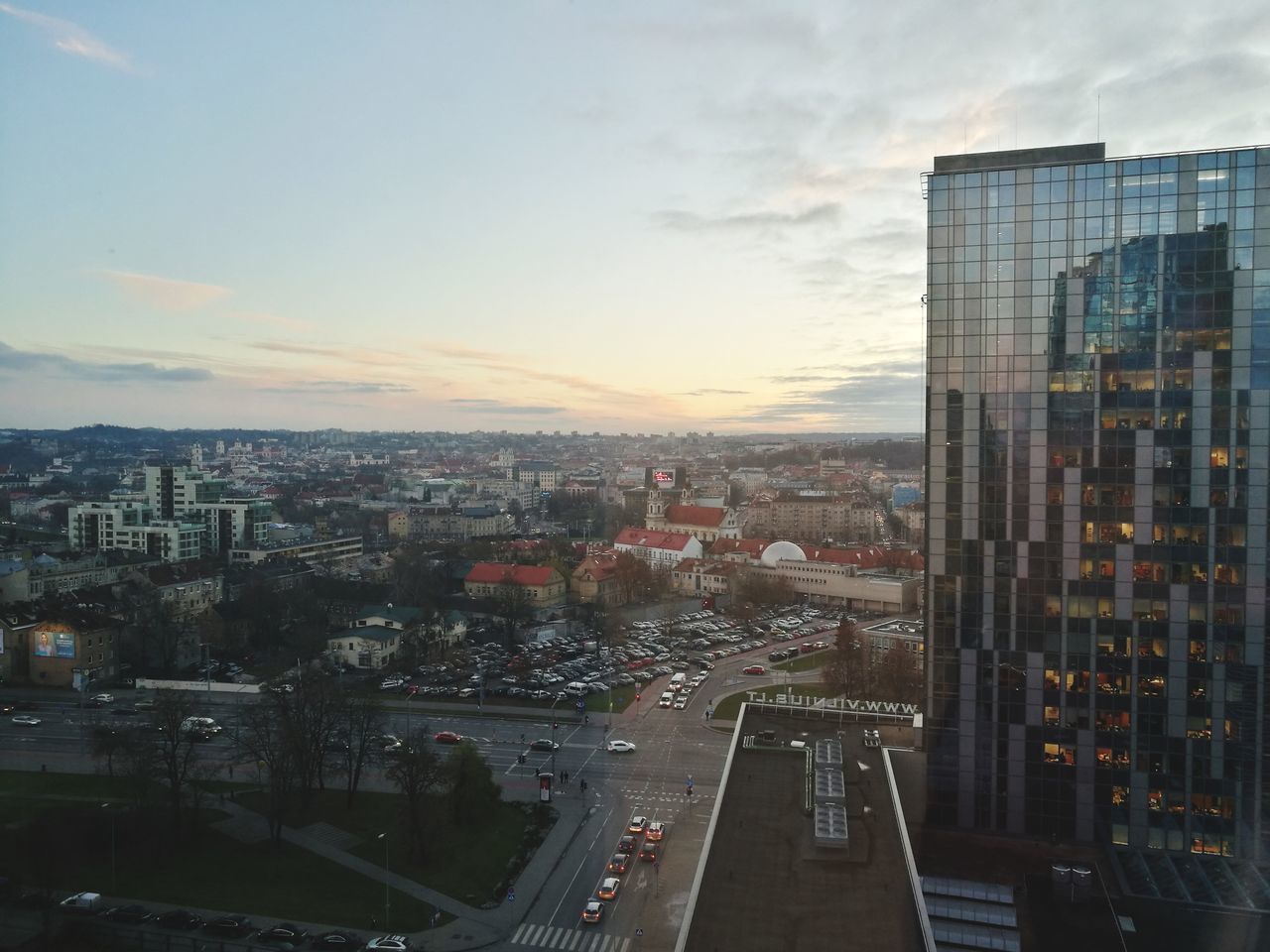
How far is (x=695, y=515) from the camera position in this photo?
2458 centimetres

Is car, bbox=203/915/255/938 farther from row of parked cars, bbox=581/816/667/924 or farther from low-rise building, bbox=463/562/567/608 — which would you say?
low-rise building, bbox=463/562/567/608

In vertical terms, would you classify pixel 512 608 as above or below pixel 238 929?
above

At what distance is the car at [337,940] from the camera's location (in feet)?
18.5

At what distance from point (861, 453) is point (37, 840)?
1016 inches

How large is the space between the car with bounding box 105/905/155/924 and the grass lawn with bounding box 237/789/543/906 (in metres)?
1.80

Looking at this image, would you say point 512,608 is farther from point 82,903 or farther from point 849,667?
point 82,903

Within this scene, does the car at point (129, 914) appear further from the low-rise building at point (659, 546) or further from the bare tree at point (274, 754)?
the low-rise building at point (659, 546)

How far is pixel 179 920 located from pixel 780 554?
16146 millimetres

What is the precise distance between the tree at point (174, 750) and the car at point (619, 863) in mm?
3642

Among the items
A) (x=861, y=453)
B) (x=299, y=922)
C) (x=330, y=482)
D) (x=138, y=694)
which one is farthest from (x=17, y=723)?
(x=861, y=453)

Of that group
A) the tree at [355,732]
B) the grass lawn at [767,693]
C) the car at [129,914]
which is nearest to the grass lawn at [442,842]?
the tree at [355,732]

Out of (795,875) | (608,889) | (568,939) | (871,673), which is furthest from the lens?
(871,673)

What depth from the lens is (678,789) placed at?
880 cm

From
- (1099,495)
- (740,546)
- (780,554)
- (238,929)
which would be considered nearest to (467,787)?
(238,929)
